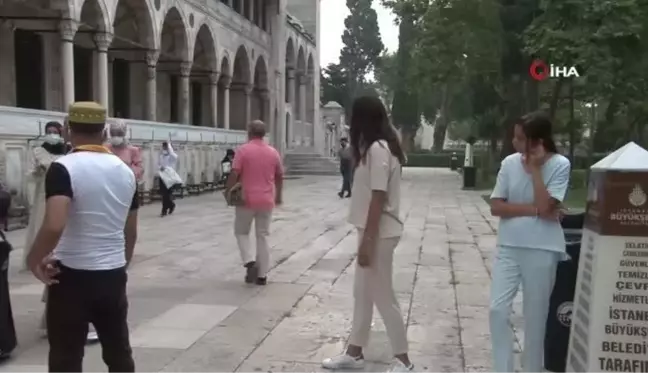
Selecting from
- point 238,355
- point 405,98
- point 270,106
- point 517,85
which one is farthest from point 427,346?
point 405,98

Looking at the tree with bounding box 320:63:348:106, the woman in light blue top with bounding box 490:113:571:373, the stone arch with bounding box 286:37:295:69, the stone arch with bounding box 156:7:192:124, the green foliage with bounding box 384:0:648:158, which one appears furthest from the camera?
the tree with bounding box 320:63:348:106

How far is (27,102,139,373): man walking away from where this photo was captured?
3.69m

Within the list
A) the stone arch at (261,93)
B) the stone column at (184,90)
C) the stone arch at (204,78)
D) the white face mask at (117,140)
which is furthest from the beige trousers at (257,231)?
the stone arch at (261,93)

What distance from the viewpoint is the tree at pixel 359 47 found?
9744 cm

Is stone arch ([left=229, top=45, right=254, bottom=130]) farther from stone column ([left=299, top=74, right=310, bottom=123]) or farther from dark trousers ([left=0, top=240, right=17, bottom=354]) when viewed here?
dark trousers ([left=0, top=240, right=17, bottom=354])

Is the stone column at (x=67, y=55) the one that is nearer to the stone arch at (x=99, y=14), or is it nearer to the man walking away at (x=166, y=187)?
the stone arch at (x=99, y=14)

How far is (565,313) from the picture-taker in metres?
4.94

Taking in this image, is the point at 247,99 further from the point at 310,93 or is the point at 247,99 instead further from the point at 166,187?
the point at 166,187

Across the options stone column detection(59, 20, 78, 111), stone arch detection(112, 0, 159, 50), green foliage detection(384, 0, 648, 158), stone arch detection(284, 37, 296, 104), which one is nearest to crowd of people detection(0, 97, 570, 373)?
green foliage detection(384, 0, 648, 158)

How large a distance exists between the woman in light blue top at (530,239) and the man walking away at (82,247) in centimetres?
221

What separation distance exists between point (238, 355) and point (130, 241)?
6.39 ft

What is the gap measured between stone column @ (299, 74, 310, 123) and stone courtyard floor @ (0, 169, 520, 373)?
1421 inches

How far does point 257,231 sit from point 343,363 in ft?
10.7

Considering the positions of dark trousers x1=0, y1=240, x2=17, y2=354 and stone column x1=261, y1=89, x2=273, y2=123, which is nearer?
dark trousers x1=0, y1=240, x2=17, y2=354
